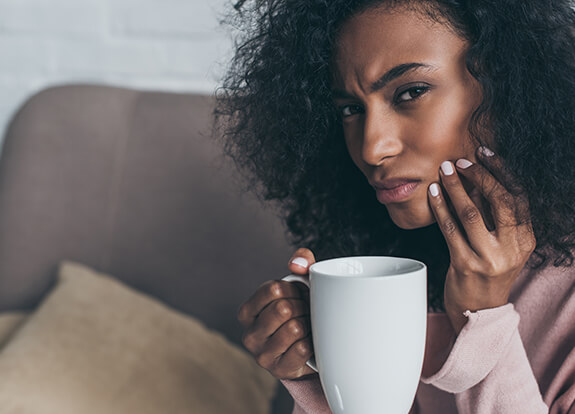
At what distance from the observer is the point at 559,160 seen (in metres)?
0.70

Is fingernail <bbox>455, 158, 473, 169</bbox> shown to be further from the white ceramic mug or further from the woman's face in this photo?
the white ceramic mug

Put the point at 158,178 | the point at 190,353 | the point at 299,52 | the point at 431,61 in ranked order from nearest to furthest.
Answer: the point at 431,61 < the point at 299,52 < the point at 190,353 < the point at 158,178

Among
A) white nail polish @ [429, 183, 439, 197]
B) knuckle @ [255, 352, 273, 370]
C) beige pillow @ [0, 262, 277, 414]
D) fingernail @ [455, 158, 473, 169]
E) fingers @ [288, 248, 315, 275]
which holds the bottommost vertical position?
beige pillow @ [0, 262, 277, 414]

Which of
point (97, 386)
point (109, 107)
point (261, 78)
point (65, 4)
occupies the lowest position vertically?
point (97, 386)

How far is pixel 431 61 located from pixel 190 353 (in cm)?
70

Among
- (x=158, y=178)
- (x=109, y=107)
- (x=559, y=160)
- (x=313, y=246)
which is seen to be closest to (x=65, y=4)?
(x=109, y=107)

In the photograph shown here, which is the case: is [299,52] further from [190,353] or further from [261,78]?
[190,353]

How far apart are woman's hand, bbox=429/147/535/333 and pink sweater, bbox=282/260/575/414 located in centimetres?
3

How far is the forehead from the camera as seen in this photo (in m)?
0.66

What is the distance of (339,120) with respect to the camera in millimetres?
858

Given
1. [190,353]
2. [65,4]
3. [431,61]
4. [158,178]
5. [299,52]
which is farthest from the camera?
[65,4]

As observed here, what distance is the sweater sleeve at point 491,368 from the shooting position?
0.64m

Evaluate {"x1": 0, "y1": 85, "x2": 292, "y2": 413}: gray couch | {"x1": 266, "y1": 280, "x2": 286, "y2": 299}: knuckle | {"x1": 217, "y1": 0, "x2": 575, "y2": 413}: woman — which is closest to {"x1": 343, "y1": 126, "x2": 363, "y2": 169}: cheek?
{"x1": 217, "y1": 0, "x2": 575, "y2": 413}: woman

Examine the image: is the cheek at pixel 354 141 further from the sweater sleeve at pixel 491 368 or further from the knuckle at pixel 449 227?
the sweater sleeve at pixel 491 368
